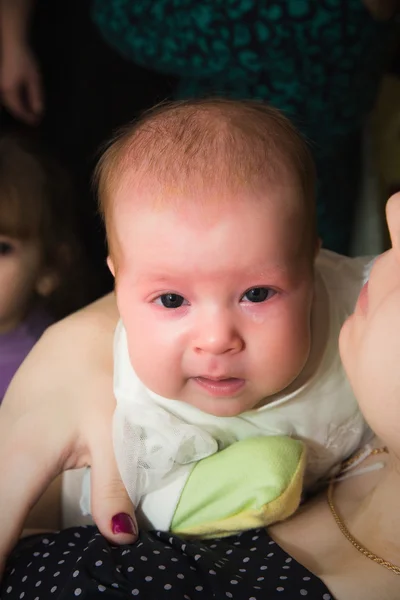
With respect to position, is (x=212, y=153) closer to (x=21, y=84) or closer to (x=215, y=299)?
(x=215, y=299)

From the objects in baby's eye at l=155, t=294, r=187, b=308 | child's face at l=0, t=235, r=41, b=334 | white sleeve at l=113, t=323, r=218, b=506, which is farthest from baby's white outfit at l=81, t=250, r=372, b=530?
child's face at l=0, t=235, r=41, b=334

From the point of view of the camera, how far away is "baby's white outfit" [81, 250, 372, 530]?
91 cm

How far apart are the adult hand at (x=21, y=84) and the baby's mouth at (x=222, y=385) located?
0.84m

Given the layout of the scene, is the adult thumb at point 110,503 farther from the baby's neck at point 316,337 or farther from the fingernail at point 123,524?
the baby's neck at point 316,337

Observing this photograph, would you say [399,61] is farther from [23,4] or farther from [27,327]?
[27,327]

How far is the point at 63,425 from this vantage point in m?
0.97

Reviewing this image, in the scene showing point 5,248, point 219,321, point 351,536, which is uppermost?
point 219,321

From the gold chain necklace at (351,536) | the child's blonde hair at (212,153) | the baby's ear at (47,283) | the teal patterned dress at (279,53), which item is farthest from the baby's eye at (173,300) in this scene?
the baby's ear at (47,283)

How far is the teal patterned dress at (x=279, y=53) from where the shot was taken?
117 centimetres

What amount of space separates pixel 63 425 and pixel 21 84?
78 centimetres

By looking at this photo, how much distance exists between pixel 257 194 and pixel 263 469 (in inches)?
12.4

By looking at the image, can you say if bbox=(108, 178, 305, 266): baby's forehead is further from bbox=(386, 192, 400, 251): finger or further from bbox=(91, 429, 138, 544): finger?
bbox=(91, 429, 138, 544): finger

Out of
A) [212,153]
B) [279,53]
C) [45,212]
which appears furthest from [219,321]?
[45,212]

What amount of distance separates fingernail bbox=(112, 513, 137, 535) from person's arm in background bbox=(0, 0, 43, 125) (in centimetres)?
88
